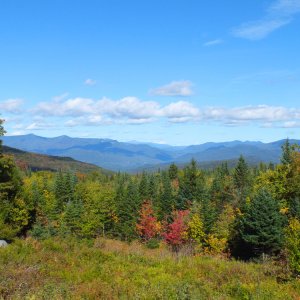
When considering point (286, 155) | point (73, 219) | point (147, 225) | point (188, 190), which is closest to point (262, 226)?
point (73, 219)

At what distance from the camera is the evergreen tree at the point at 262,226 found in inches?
1544

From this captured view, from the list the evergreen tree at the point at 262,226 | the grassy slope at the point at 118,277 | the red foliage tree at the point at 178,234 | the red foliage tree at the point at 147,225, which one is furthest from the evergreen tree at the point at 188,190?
the grassy slope at the point at 118,277

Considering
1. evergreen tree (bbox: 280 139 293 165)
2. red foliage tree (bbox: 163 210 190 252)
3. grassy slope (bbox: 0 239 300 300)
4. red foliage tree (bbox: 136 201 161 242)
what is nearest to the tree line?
red foliage tree (bbox: 163 210 190 252)

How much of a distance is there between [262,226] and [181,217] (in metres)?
24.4

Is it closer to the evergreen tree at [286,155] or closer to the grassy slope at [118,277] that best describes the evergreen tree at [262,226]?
the evergreen tree at [286,155]

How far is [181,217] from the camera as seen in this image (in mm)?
63000

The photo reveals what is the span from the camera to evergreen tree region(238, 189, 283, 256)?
A: 1544 inches

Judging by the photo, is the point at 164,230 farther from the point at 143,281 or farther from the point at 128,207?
the point at 143,281

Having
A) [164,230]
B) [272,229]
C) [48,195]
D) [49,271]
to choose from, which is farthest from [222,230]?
[48,195]

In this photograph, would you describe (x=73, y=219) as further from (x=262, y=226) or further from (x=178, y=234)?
(x=262, y=226)

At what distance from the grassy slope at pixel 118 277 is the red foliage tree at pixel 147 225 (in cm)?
5719

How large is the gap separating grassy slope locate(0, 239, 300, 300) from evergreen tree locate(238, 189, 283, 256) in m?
23.8

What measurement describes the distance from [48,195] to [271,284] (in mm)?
76328

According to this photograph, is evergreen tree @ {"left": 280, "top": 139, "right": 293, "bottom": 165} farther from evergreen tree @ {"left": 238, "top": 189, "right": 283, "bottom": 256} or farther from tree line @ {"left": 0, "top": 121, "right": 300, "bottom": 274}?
evergreen tree @ {"left": 238, "top": 189, "right": 283, "bottom": 256}
